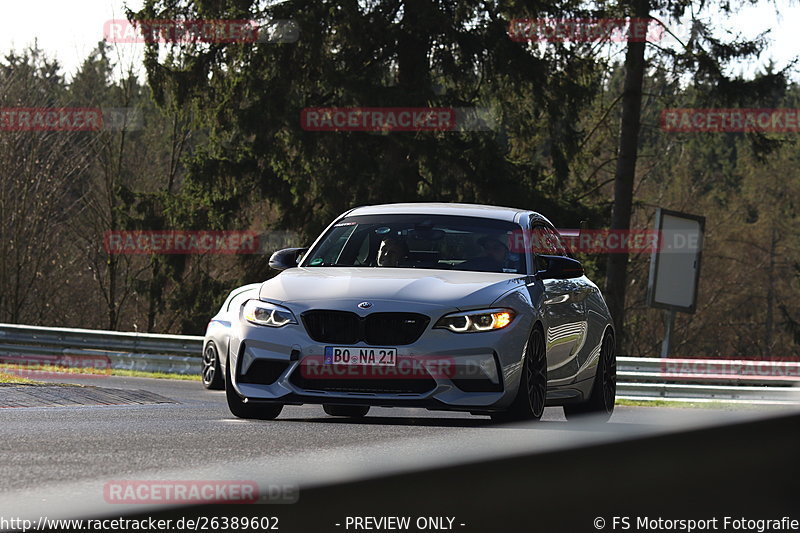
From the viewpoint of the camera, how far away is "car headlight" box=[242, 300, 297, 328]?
9156 mm

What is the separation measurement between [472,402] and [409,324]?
0.66 meters

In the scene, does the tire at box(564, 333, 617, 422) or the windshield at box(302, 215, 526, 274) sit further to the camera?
the tire at box(564, 333, 617, 422)

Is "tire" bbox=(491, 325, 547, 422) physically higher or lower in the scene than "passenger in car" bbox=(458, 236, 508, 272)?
lower

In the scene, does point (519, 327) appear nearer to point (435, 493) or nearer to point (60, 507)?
point (60, 507)

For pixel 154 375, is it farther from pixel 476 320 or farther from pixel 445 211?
pixel 476 320

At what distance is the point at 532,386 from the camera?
Result: 9.59m

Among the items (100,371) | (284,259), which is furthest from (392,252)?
(100,371)

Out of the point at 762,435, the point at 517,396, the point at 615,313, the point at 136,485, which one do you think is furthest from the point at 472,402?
the point at 615,313

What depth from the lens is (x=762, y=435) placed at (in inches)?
122

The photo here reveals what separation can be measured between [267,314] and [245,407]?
39.6 inches

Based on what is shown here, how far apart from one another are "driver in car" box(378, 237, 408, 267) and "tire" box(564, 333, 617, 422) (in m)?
2.33

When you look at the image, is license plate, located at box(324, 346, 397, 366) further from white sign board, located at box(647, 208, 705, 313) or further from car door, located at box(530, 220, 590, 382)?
white sign board, located at box(647, 208, 705, 313)

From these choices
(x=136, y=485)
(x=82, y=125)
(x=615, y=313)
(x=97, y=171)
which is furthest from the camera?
(x=97, y=171)

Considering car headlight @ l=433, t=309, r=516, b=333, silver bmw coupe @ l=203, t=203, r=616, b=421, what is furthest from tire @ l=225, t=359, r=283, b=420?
car headlight @ l=433, t=309, r=516, b=333
